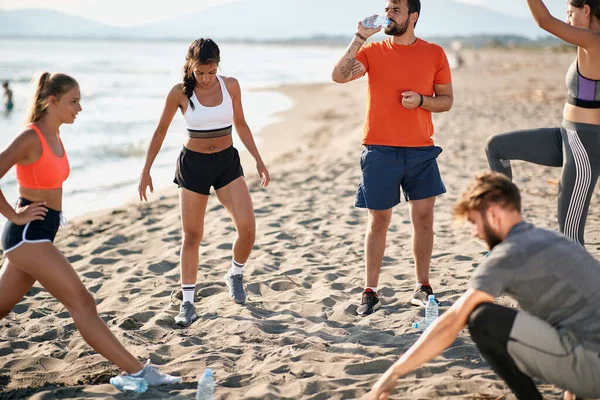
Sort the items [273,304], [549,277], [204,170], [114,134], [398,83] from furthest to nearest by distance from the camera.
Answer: [114,134] < [273,304] < [204,170] < [398,83] < [549,277]

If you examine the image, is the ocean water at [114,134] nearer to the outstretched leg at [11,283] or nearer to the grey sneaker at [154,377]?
the outstretched leg at [11,283]

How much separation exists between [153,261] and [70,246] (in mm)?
1320

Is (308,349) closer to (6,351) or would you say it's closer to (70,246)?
(6,351)

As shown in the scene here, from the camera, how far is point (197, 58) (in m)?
4.50

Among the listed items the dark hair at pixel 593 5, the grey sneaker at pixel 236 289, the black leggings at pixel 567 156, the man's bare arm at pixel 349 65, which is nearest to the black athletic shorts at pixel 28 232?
the grey sneaker at pixel 236 289

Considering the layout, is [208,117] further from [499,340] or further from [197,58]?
[499,340]

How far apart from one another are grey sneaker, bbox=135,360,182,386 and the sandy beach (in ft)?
0.26

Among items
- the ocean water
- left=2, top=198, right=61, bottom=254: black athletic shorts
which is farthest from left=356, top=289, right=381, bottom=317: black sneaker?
the ocean water

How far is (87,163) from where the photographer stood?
13.1 metres

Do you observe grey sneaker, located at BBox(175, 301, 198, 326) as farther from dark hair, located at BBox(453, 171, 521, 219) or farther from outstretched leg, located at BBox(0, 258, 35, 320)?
A: dark hair, located at BBox(453, 171, 521, 219)

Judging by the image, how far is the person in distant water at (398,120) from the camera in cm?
459

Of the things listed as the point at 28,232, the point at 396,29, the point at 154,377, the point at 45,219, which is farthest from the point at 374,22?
the point at 154,377

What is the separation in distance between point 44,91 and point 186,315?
2.01 m

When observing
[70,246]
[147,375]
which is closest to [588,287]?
[147,375]
